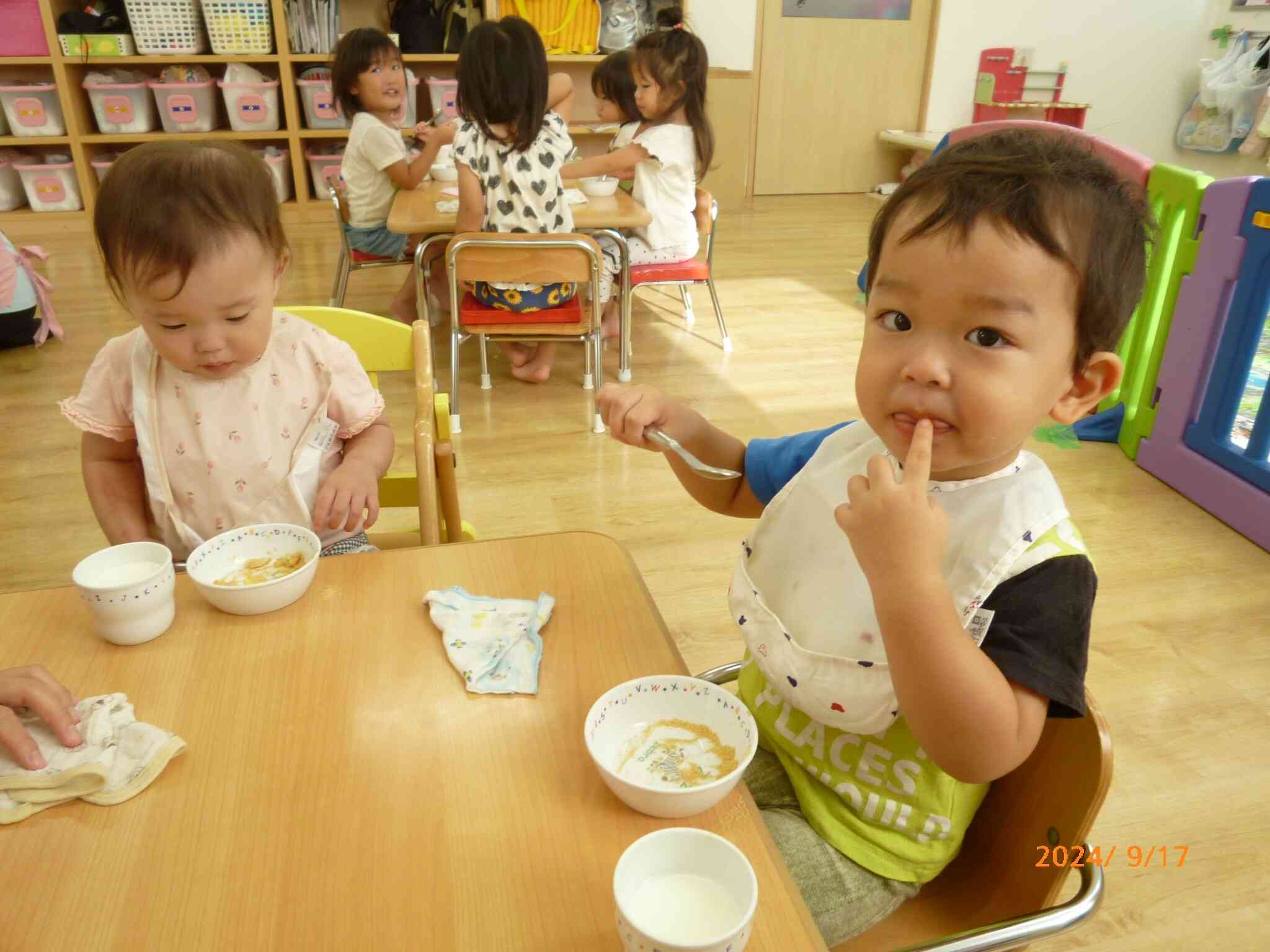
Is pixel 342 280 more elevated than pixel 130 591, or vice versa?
pixel 130 591

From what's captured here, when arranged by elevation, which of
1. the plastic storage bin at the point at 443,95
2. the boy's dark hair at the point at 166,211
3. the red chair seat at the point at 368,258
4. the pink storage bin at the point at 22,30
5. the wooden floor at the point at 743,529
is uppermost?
the pink storage bin at the point at 22,30

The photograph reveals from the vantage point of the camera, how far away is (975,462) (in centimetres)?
77

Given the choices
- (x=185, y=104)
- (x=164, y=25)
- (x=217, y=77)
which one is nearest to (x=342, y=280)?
(x=185, y=104)

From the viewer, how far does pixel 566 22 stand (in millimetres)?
5156

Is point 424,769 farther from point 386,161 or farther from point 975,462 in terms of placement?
point 386,161

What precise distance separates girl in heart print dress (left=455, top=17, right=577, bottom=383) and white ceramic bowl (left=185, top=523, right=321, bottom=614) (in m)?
1.89

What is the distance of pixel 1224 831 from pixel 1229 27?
6479 mm

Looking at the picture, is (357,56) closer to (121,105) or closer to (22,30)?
(121,105)

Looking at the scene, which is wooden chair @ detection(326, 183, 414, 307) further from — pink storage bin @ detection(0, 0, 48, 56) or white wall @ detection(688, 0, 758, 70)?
white wall @ detection(688, 0, 758, 70)

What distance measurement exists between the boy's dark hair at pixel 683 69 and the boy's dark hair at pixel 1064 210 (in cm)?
274

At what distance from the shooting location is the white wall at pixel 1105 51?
20.0 ft

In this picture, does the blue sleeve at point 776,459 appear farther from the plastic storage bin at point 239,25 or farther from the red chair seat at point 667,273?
the plastic storage bin at point 239,25

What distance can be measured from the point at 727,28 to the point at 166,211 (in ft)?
18.0

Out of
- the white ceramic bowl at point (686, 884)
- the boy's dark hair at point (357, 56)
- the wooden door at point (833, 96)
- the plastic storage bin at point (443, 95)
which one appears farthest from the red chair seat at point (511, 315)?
the wooden door at point (833, 96)
